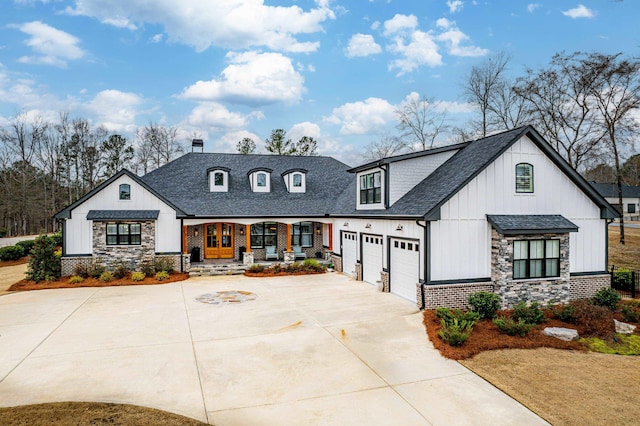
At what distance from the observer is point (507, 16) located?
16.8m

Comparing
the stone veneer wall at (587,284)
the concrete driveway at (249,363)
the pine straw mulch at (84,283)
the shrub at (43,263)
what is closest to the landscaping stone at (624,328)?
the stone veneer wall at (587,284)

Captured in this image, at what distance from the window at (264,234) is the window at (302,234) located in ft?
3.69

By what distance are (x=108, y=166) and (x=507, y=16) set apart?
40183mm

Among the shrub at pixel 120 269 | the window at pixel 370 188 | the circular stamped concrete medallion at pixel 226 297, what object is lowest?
the circular stamped concrete medallion at pixel 226 297

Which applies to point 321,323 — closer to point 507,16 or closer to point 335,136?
point 507,16

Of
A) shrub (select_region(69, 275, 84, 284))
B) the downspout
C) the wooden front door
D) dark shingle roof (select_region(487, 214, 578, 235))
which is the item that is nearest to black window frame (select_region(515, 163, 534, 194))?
dark shingle roof (select_region(487, 214, 578, 235))

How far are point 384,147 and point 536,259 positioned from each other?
31.1 meters

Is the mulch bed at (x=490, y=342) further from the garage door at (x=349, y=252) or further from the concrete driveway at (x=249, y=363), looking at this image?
the garage door at (x=349, y=252)

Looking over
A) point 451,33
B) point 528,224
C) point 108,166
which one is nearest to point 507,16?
point 451,33

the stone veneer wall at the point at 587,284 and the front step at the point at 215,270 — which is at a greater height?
the stone veneer wall at the point at 587,284

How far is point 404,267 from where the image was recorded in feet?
45.5

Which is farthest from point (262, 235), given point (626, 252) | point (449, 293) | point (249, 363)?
point (626, 252)

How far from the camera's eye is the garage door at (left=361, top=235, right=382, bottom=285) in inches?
631

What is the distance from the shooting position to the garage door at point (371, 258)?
52.6ft
